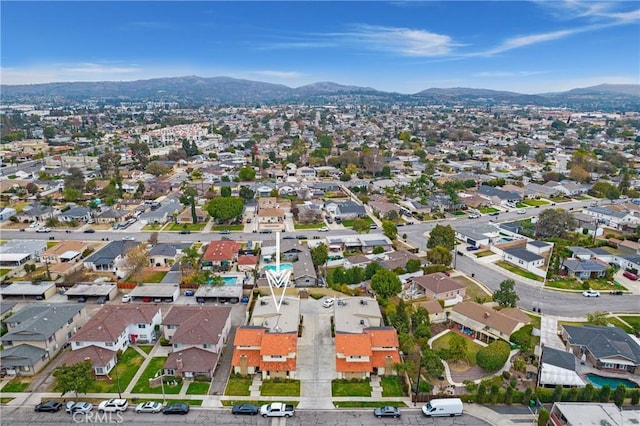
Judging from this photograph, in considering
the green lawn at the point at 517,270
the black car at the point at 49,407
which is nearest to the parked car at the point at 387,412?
the black car at the point at 49,407

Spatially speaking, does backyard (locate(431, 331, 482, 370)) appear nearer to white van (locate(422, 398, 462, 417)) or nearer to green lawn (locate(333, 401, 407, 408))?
white van (locate(422, 398, 462, 417))

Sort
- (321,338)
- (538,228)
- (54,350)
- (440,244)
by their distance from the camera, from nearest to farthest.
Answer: (54,350)
(321,338)
(440,244)
(538,228)

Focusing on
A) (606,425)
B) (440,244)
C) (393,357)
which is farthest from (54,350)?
(440,244)

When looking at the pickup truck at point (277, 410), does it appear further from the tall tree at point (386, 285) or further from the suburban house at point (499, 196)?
the suburban house at point (499, 196)

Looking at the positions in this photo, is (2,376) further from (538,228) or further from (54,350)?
(538,228)

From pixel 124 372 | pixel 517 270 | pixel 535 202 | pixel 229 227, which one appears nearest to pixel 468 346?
pixel 517 270

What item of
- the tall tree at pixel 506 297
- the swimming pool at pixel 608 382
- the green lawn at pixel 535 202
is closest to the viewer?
the swimming pool at pixel 608 382
